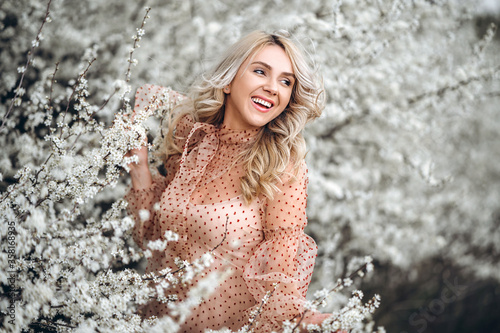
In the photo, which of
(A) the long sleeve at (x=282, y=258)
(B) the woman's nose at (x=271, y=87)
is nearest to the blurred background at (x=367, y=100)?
(B) the woman's nose at (x=271, y=87)

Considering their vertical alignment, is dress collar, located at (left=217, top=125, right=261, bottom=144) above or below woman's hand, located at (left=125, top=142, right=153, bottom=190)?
above

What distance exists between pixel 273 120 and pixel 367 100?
74.1 inches

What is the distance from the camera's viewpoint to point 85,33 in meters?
3.44

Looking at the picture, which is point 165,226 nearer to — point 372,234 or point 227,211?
point 227,211

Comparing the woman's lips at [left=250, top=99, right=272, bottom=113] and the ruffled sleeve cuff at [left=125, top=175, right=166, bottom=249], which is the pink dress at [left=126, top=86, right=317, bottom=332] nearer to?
the ruffled sleeve cuff at [left=125, top=175, right=166, bottom=249]

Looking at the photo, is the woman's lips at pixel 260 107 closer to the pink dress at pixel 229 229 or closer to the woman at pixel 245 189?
the woman at pixel 245 189

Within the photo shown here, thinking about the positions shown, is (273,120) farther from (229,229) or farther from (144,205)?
(144,205)

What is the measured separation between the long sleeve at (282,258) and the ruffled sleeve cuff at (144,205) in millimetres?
617

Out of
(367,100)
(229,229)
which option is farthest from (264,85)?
(367,100)

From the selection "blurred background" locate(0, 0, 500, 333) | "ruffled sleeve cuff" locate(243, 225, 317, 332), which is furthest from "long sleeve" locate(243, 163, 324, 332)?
"blurred background" locate(0, 0, 500, 333)

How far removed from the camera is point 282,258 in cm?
174

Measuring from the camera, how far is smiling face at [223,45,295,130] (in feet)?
6.02

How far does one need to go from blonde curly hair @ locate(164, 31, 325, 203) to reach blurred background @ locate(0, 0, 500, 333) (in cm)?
34

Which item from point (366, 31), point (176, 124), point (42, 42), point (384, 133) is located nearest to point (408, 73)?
point (384, 133)
